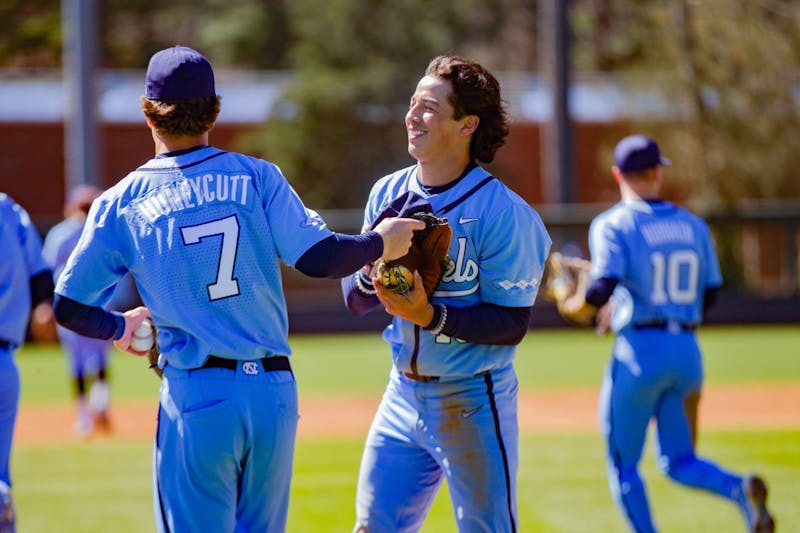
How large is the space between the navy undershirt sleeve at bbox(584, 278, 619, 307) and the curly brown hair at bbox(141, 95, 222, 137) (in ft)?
9.32

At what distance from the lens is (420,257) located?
416cm

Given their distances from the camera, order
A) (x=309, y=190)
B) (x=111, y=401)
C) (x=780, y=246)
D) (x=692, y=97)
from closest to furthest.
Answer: (x=111, y=401) → (x=780, y=246) → (x=692, y=97) → (x=309, y=190)

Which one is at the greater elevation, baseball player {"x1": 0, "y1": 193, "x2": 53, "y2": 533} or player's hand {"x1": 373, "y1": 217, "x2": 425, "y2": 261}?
player's hand {"x1": 373, "y1": 217, "x2": 425, "y2": 261}

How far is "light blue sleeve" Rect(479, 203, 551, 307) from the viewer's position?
419 cm

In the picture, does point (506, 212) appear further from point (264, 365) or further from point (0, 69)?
point (0, 69)

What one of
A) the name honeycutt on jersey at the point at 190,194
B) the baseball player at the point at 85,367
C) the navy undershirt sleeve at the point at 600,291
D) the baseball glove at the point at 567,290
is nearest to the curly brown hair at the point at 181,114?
the name honeycutt on jersey at the point at 190,194

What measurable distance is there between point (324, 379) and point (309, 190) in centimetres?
1669

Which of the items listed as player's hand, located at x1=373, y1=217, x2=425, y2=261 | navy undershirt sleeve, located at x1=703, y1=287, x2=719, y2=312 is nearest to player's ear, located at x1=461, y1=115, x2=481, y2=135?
player's hand, located at x1=373, y1=217, x2=425, y2=261

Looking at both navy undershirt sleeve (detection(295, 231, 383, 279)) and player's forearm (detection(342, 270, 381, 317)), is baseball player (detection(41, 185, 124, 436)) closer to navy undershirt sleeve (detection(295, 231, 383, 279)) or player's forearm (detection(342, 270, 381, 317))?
player's forearm (detection(342, 270, 381, 317))

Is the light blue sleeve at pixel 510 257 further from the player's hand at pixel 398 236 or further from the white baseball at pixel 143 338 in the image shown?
the white baseball at pixel 143 338

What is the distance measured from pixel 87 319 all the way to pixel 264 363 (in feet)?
2.15

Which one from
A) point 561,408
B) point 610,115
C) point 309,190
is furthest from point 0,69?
point 561,408

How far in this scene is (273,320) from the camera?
154 inches

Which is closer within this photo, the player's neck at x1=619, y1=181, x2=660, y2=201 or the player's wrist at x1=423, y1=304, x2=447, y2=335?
the player's wrist at x1=423, y1=304, x2=447, y2=335
